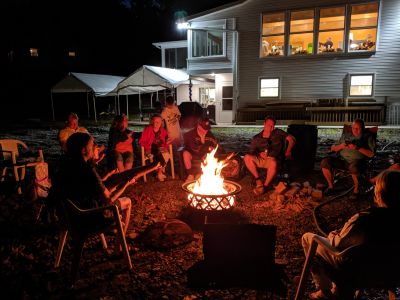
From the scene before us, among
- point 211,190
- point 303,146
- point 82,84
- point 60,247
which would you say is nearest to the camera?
point 60,247

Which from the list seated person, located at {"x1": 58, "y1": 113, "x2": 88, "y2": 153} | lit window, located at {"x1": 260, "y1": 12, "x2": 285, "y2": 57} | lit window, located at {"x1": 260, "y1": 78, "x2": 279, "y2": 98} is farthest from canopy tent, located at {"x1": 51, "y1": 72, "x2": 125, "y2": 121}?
seated person, located at {"x1": 58, "y1": 113, "x2": 88, "y2": 153}

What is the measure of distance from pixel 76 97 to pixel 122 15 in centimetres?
1856

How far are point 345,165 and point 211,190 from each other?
8.40ft

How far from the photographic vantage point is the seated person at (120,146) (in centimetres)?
621

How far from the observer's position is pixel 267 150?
19.4ft

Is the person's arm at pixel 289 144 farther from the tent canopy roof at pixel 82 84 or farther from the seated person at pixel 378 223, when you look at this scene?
the tent canopy roof at pixel 82 84

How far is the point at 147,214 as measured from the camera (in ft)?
16.5

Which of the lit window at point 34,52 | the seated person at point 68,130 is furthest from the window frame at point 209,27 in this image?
the lit window at point 34,52

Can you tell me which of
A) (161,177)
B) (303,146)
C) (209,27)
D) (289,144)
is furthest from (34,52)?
(289,144)

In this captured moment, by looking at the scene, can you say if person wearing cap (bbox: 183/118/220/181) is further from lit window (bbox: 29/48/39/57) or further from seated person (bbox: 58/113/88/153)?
lit window (bbox: 29/48/39/57)

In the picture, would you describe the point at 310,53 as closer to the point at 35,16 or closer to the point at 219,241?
the point at 219,241

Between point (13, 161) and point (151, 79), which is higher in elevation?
point (151, 79)

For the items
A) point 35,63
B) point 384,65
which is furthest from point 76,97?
point 384,65

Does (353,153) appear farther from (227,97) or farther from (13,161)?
(227,97)
